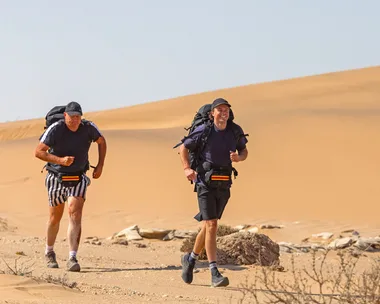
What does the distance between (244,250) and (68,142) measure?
91.7 inches

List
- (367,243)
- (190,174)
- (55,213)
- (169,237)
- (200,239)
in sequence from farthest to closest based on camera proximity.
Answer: (169,237) < (367,243) < (55,213) < (200,239) < (190,174)

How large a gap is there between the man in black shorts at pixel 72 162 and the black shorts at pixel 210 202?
1.45 m

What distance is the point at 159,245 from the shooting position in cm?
1308

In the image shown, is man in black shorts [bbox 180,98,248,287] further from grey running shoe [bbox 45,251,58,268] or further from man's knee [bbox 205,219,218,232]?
grey running shoe [bbox 45,251,58,268]

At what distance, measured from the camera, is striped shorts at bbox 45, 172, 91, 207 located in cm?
917

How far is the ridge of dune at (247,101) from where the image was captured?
38.9 metres

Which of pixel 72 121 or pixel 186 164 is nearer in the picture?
pixel 186 164

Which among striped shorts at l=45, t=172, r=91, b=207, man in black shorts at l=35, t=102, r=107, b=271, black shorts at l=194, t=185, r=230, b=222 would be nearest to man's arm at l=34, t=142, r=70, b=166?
man in black shorts at l=35, t=102, r=107, b=271

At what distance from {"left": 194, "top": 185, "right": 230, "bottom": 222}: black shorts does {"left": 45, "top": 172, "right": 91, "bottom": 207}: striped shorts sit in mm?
1455

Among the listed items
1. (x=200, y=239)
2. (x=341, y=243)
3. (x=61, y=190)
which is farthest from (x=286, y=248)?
(x=61, y=190)

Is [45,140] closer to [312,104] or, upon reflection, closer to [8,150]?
[8,150]

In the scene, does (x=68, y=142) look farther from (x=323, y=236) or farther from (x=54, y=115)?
(x=323, y=236)

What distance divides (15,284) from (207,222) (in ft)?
7.01

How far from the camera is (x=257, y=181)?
21.6 m
